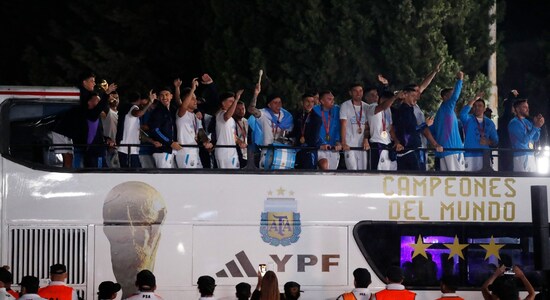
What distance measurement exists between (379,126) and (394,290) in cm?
280

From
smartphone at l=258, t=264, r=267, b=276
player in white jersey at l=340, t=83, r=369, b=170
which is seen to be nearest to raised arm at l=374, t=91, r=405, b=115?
player in white jersey at l=340, t=83, r=369, b=170

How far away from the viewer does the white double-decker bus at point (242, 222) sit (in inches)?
545

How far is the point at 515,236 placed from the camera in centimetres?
1455

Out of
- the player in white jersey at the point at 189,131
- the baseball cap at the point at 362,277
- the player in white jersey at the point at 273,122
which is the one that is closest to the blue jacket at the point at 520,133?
the player in white jersey at the point at 273,122

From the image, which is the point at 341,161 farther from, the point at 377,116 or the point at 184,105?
the point at 184,105

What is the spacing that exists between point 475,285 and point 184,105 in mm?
3920

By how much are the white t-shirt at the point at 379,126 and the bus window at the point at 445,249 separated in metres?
1.14

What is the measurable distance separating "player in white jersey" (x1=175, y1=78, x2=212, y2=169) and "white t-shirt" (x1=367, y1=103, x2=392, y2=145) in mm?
1933

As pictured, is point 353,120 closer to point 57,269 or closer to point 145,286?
point 145,286

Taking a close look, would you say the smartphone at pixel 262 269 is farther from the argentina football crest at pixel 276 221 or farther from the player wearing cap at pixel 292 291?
the player wearing cap at pixel 292 291

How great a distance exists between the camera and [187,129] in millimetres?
14867

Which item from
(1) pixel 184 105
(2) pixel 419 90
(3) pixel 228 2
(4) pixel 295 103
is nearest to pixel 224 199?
(1) pixel 184 105

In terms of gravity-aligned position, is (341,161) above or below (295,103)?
below

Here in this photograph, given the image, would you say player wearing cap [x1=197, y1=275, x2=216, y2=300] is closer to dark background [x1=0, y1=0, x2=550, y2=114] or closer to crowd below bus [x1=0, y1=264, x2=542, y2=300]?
crowd below bus [x1=0, y1=264, x2=542, y2=300]
